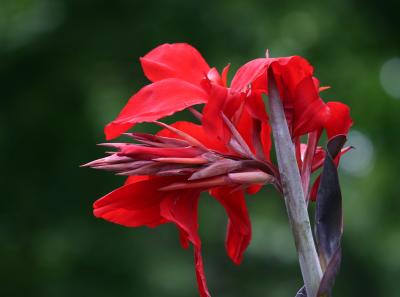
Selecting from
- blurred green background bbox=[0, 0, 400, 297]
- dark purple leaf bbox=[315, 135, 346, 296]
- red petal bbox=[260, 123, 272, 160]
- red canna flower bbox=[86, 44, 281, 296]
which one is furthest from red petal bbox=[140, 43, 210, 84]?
blurred green background bbox=[0, 0, 400, 297]

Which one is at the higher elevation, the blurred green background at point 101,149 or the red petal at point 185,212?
the red petal at point 185,212

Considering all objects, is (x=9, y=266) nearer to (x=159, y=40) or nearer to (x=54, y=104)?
(x=54, y=104)

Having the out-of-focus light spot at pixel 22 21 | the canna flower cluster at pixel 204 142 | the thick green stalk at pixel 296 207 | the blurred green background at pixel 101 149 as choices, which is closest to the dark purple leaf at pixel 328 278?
the thick green stalk at pixel 296 207

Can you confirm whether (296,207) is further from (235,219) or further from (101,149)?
(101,149)

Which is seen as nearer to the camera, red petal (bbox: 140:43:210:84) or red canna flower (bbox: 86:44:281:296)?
red canna flower (bbox: 86:44:281:296)


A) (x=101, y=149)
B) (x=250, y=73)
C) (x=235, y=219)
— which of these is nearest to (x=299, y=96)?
(x=250, y=73)

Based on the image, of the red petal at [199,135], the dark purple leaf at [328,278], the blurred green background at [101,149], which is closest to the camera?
the dark purple leaf at [328,278]

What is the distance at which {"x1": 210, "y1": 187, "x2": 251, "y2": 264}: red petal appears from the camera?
120cm

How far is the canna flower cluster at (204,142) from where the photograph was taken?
3.46ft

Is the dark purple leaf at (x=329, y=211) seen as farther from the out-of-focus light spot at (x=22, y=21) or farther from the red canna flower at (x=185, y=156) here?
the out-of-focus light spot at (x=22, y=21)

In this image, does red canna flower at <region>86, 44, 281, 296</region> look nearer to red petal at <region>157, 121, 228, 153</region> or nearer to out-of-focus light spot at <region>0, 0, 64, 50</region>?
red petal at <region>157, 121, 228, 153</region>

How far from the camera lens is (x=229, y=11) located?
14.6 feet

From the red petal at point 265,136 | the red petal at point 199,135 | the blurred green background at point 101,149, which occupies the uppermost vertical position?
the red petal at point 199,135

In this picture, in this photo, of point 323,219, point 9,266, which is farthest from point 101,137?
point 323,219
